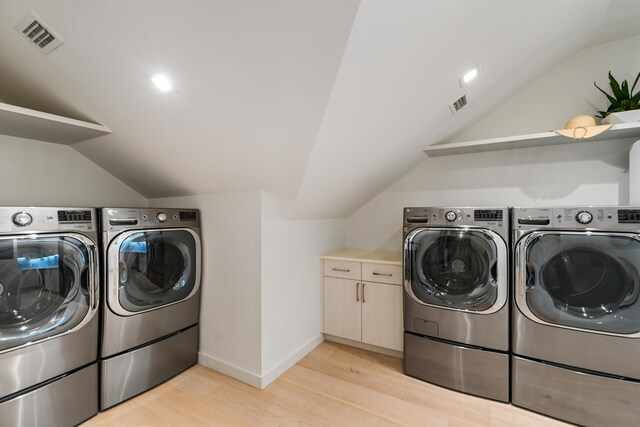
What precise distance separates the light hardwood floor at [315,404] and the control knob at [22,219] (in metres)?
1.19

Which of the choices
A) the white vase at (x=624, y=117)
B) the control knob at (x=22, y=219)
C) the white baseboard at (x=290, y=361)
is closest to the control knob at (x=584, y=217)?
the white vase at (x=624, y=117)

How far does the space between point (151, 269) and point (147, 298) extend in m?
0.20

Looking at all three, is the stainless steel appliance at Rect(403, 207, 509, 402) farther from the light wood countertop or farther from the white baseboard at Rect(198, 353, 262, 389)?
the white baseboard at Rect(198, 353, 262, 389)

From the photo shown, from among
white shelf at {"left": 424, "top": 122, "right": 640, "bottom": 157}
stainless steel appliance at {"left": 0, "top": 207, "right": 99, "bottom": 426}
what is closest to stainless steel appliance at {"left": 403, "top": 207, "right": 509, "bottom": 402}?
white shelf at {"left": 424, "top": 122, "right": 640, "bottom": 157}

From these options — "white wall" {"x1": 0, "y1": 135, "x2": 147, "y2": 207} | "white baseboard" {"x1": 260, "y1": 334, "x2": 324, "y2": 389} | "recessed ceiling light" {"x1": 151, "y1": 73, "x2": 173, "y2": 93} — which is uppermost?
"recessed ceiling light" {"x1": 151, "y1": 73, "x2": 173, "y2": 93}

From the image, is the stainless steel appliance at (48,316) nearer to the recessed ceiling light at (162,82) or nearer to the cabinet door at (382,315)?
the recessed ceiling light at (162,82)

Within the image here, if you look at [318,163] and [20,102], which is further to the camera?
[20,102]

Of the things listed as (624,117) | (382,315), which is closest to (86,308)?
(382,315)

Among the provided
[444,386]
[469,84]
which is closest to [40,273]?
[444,386]

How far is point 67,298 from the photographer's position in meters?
1.53

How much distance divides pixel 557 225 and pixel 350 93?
1442 millimetres

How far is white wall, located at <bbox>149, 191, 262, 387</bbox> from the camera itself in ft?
6.39

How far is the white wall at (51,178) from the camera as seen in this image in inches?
76.3

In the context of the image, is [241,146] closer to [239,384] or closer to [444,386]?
[239,384]
